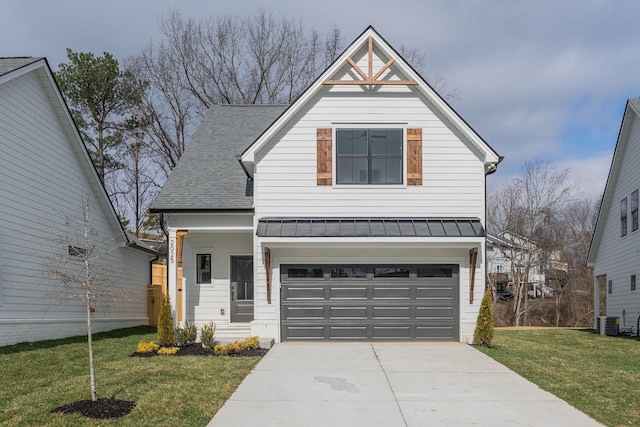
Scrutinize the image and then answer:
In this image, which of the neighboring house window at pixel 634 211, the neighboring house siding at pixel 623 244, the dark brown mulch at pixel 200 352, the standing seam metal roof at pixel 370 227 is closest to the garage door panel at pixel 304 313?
the dark brown mulch at pixel 200 352

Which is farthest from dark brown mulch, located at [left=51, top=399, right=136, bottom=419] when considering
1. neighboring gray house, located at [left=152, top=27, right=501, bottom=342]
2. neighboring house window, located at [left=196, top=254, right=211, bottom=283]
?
neighboring house window, located at [left=196, top=254, right=211, bottom=283]

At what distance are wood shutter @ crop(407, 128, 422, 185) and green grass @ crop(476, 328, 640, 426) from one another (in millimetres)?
4231

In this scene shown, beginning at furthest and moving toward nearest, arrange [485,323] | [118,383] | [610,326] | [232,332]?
1. [610,326]
2. [232,332]
3. [485,323]
4. [118,383]

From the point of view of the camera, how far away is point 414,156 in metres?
13.5

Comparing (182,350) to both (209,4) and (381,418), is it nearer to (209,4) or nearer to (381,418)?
(381,418)

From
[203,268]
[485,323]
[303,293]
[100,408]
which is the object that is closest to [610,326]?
[485,323]

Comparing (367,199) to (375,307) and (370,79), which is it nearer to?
(375,307)

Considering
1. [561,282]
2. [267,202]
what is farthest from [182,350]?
[561,282]

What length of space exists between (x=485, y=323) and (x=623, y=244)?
27.2 ft

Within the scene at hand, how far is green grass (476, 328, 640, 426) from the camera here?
732cm

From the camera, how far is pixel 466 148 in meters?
13.6

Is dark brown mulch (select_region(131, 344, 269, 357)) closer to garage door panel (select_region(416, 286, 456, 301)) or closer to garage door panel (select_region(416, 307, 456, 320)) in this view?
garage door panel (select_region(416, 307, 456, 320))

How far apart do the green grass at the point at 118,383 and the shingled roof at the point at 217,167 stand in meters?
4.04

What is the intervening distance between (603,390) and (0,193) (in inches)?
480
